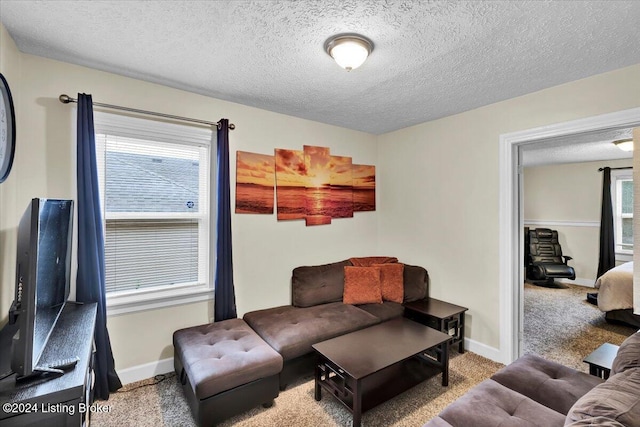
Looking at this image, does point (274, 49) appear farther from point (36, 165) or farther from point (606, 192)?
point (606, 192)

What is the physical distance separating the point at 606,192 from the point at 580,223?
2.38 feet

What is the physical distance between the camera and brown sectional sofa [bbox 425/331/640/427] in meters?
1.01

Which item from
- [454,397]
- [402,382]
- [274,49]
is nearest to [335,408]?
[402,382]

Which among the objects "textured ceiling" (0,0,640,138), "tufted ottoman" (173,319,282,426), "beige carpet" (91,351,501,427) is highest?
"textured ceiling" (0,0,640,138)

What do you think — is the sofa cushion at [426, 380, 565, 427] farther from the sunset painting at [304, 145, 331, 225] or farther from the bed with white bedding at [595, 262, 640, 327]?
the bed with white bedding at [595, 262, 640, 327]

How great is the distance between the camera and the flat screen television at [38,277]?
1099 millimetres

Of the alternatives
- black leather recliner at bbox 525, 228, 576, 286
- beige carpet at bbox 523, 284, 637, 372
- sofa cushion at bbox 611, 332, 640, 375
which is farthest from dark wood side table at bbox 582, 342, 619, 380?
black leather recliner at bbox 525, 228, 576, 286

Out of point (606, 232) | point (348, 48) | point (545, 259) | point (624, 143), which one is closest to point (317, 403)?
point (348, 48)

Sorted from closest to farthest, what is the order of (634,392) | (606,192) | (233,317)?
(634,392)
(233,317)
(606,192)

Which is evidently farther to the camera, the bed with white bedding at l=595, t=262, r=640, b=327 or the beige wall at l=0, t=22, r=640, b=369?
the bed with white bedding at l=595, t=262, r=640, b=327

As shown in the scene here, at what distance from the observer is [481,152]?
2928 millimetres

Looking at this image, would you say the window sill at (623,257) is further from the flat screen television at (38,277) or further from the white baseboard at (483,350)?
the flat screen television at (38,277)

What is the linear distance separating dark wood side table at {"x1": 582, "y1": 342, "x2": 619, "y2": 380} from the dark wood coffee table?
0.84m

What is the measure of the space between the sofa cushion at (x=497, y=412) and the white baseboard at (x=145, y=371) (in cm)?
216
